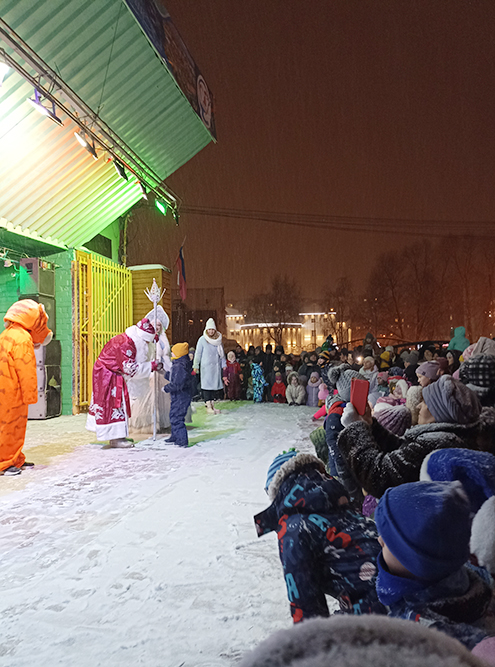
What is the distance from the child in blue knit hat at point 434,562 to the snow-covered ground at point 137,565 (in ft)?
3.74

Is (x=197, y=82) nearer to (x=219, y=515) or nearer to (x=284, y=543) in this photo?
(x=219, y=515)

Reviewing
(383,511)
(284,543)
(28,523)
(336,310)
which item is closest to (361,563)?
(284,543)

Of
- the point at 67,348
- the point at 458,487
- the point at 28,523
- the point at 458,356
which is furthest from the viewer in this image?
the point at 67,348

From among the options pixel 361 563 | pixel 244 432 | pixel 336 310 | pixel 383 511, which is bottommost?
pixel 244 432

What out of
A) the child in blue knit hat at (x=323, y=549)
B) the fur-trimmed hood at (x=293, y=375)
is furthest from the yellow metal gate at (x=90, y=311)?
→ the child in blue knit hat at (x=323, y=549)

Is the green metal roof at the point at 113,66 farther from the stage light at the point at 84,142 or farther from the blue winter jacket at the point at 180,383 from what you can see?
the blue winter jacket at the point at 180,383

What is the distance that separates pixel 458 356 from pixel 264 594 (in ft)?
22.7

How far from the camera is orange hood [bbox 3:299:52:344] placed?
539 centimetres

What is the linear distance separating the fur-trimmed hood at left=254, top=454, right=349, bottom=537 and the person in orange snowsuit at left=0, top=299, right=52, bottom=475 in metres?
4.21

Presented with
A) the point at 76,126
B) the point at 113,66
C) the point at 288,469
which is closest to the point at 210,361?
the point at 76,126

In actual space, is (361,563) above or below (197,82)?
below

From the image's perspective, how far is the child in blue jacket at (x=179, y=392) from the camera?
6.52 meters

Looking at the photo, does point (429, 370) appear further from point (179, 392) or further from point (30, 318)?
point (30, 318)

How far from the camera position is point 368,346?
12062 mm
